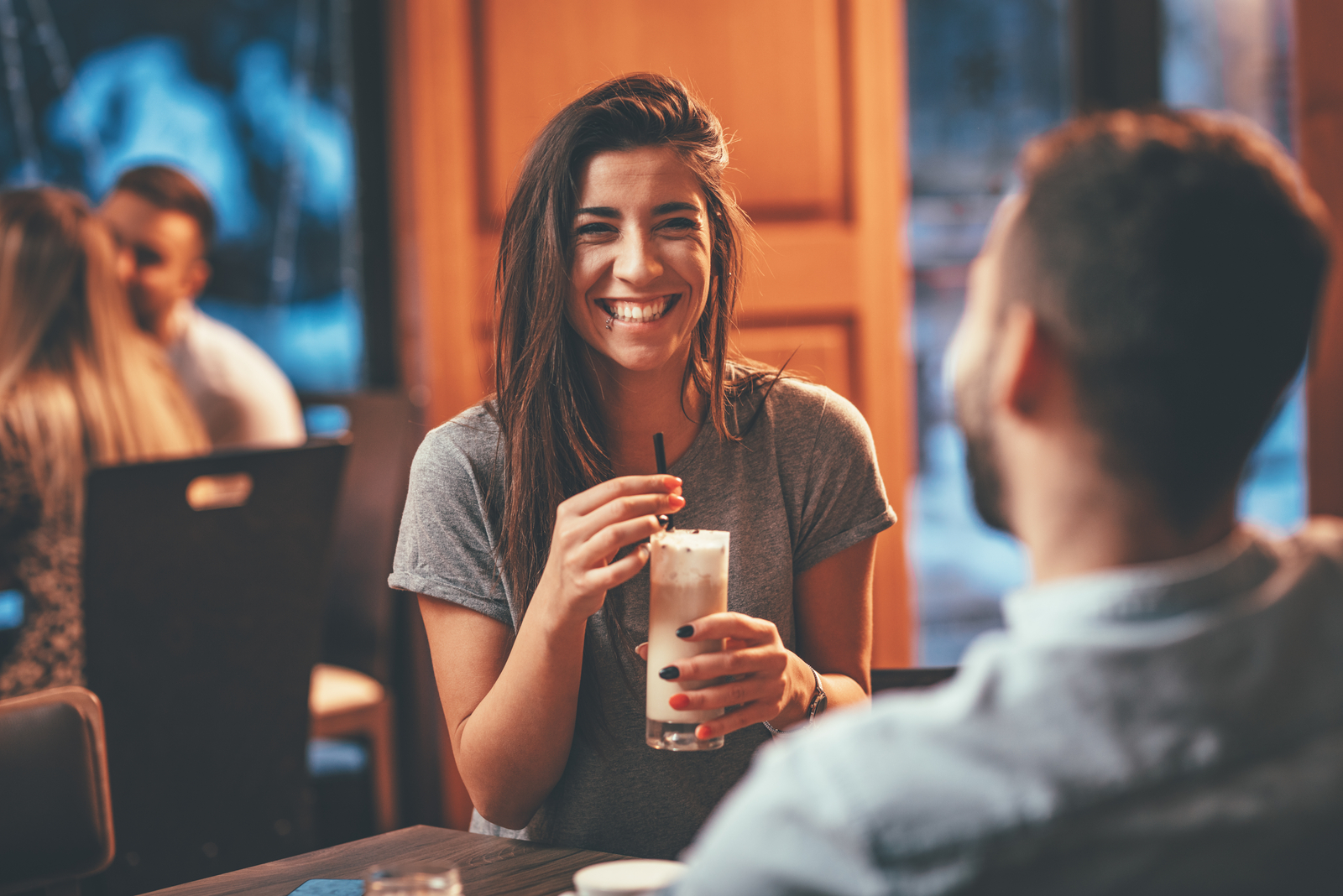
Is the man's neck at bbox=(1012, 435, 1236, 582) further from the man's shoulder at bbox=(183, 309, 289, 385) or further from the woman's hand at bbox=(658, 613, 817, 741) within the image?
the man's shoulder at bbox=(183, 309, 289, 385)

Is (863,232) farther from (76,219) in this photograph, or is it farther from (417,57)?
(76,219)

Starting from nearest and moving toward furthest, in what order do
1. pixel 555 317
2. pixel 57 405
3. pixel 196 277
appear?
pixel 555 317, pixel 57 405, pixel 196 277

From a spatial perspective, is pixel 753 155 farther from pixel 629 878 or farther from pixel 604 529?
pixel 629 878

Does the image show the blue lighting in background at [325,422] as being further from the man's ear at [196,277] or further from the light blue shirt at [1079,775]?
the light blue shirt at [1079,775]

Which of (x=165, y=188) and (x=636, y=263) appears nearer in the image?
(x=636, y=263)

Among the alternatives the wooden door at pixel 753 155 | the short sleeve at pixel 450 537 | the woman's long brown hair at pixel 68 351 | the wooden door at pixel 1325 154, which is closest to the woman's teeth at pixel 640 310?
the short sleeve at pixel 450 537

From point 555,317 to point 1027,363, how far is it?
82 centimetres

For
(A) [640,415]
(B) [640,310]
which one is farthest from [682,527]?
(B) [640,310]

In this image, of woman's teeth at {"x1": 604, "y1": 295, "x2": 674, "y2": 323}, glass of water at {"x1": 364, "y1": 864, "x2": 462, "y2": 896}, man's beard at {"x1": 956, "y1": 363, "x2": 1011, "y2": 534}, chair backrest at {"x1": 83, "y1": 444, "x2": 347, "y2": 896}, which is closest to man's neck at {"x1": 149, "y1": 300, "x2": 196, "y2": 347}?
chair backrest at {"x1": 83, "y1": 444, "x2": 347, "y2": 896}

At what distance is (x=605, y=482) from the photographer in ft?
4.38

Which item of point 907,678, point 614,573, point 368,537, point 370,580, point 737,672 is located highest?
point 614,573

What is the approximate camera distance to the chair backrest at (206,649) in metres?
1.93

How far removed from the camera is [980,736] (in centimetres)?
58

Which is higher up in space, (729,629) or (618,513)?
(618,513)
